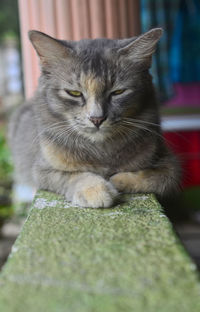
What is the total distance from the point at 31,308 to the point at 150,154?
1097 mm

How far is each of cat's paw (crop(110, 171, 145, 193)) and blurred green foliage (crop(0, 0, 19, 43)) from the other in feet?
11.5

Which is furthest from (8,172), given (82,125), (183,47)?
(82,125)

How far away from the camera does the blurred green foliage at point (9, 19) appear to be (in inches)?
184

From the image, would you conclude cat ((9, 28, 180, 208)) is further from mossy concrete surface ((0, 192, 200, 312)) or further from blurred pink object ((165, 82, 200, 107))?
blurred pink object ((165, 82, 200, 107))

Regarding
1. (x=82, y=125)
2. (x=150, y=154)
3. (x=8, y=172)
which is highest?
(x=82, y=125)

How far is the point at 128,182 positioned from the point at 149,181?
10 cm

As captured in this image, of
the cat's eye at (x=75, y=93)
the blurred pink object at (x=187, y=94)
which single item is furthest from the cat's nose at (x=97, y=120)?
the blurred pink object at (x=187, y=94)

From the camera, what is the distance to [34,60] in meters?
2.48

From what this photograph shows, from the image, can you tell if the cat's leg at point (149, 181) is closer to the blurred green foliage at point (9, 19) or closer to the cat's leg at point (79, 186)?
the cat's leg at point (79, 186)

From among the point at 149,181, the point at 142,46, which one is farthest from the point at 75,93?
the point at 149,181

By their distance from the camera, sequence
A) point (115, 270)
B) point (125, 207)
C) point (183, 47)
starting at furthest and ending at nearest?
point (183, 47)
point (125, 207)
point (115, 270)

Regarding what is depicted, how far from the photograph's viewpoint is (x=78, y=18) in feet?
7.49

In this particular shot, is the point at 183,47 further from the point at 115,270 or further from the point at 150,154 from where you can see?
the point at 115,270

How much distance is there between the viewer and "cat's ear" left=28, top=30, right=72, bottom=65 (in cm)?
165
